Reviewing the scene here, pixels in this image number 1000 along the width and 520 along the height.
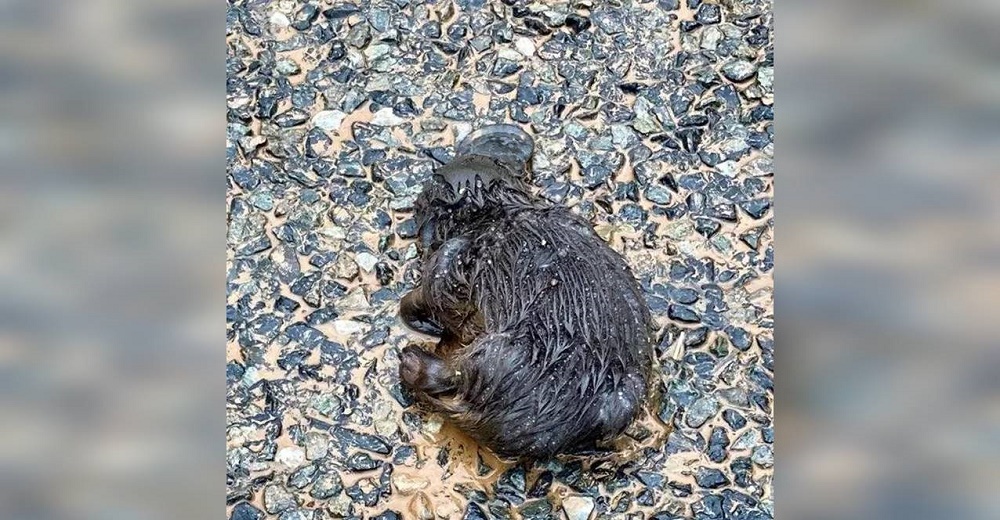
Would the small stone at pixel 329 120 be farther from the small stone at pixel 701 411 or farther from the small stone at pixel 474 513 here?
the small stone at pixel 701 411

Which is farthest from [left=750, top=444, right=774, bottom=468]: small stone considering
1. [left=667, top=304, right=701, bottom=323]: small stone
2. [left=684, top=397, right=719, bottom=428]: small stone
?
[left=667, top=304, right=701, bottom=323]: small stone

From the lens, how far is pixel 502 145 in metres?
1.91

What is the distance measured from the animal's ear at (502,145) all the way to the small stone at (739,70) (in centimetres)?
44

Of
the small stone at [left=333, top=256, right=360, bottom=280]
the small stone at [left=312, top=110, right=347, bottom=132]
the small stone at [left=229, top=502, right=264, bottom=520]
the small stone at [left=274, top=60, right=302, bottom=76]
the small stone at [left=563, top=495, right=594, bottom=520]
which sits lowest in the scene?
the small stone at [left=229, top=502, right=264, bottom=520]

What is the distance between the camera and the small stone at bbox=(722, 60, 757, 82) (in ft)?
6.54

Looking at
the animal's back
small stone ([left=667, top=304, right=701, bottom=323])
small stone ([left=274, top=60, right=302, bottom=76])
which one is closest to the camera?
the animal's back

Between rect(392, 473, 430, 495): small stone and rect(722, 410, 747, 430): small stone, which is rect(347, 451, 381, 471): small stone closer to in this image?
rect(392, 473, 430, 495): small stone

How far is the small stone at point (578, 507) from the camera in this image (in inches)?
69.7

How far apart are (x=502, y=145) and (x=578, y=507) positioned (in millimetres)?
719

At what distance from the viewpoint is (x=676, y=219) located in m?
1.93

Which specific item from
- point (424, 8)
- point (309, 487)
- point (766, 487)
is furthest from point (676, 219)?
point (309, 487)

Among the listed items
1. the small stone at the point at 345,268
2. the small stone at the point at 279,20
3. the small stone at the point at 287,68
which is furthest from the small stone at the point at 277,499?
the small stone at the point at 279,20

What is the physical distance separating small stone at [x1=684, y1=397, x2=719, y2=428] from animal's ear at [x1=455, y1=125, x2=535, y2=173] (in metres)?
0.57

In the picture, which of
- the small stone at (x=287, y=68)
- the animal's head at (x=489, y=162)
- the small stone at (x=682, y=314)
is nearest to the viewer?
the animal's head at (x=489, y=162)
